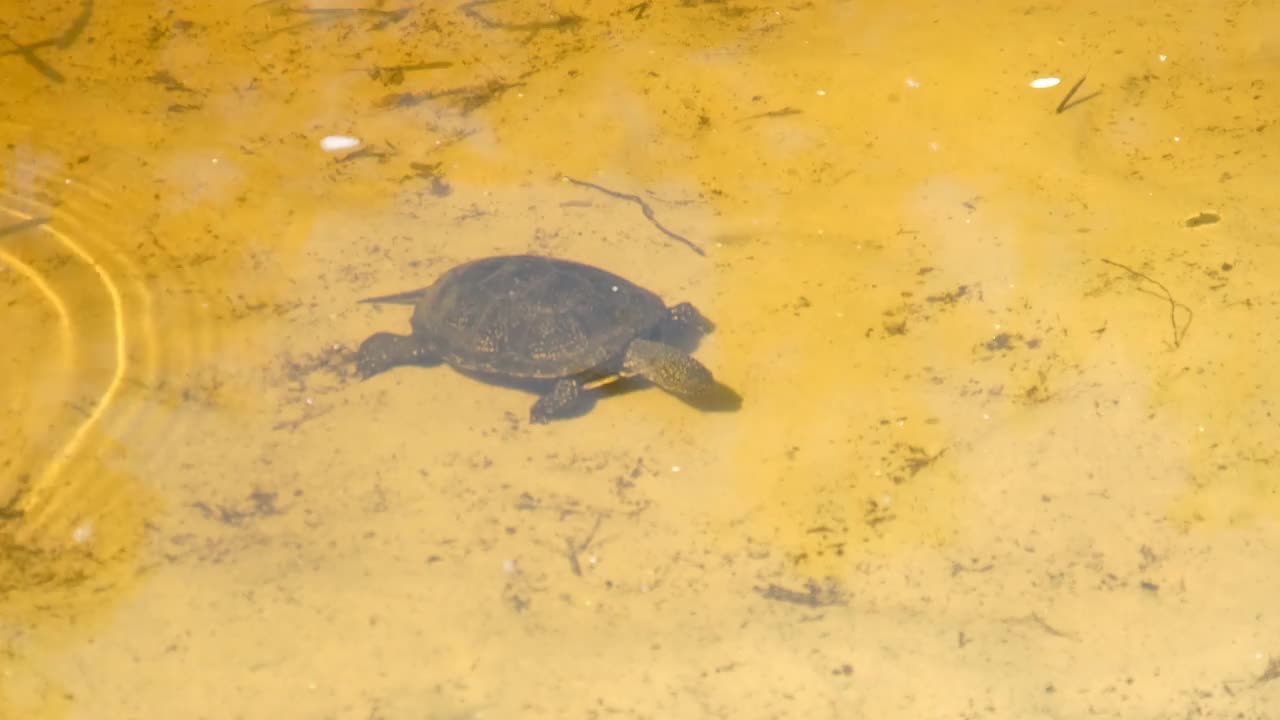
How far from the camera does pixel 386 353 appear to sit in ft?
11.8

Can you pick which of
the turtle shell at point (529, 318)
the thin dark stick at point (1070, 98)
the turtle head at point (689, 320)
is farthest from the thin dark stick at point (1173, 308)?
the turtle shell at point (529, 318)

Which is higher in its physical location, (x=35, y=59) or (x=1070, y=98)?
(x=35, y=59)

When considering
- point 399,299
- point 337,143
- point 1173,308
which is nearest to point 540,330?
point 399,299

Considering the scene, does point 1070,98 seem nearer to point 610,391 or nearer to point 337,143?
point 610,391

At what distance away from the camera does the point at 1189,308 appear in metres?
3.71

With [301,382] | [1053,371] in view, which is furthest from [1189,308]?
[301,382]

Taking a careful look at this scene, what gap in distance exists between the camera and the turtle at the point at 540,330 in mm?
3578

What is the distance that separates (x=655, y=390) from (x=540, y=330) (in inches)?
19.4

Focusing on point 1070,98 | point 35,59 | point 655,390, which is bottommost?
point 655,390

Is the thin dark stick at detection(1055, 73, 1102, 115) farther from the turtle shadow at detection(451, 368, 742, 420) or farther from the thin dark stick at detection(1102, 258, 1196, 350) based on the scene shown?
the turtle shadow at detection(451, 368, 742, 420)

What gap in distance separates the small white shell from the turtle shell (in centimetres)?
103

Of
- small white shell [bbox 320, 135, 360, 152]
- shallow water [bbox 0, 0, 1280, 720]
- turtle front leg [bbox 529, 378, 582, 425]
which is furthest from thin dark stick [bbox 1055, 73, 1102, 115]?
small white shell [bbox 320, 135, 360, 152]

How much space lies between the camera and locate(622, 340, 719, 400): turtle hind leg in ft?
11.2

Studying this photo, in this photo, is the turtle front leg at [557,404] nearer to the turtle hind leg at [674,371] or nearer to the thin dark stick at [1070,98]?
the turtle hind leg at [674,371]
